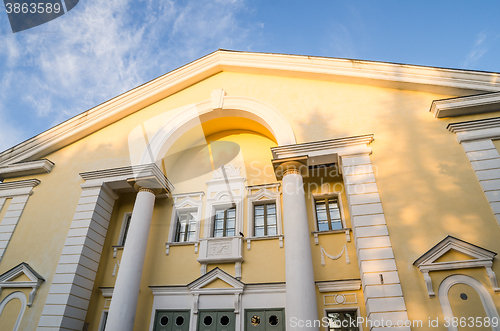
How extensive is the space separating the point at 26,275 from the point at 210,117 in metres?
8.26

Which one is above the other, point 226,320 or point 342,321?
point 226,320

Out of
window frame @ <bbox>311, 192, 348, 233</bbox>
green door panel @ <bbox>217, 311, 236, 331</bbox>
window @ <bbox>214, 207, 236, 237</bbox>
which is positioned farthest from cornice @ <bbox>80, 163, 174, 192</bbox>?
window frame @ <bbox>311, 192, 348, 233</bbox>

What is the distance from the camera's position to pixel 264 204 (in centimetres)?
1159

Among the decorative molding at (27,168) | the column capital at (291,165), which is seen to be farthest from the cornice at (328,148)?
the decorative molding at (27,168)

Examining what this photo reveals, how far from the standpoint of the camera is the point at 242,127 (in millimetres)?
13172

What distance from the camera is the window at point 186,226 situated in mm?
11672

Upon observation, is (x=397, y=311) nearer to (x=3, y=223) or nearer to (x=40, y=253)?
(x=40, y=253)

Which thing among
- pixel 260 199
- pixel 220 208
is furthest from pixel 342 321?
pixel 220 208

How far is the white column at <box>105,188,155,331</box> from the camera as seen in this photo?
29.5 ft

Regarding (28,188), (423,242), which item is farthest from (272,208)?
(28,188)

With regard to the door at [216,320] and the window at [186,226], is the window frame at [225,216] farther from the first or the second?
the door at [216,320]

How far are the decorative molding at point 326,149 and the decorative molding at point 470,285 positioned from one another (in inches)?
155

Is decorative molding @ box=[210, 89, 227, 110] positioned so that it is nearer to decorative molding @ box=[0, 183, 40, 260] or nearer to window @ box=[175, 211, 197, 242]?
window @ box=[175, 211, 197, 242]

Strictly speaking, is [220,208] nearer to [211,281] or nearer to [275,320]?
[211,281]
